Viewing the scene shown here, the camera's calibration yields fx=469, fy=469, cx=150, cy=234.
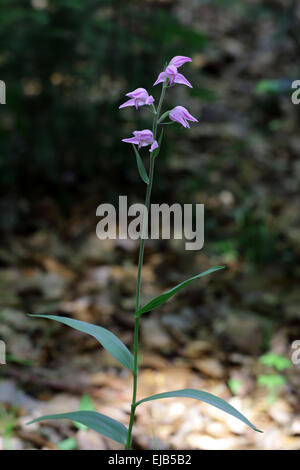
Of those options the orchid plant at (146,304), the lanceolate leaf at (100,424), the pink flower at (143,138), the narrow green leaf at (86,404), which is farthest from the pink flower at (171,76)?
the narrow green leaf at (86,404)

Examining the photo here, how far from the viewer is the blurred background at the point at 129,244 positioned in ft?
5.80

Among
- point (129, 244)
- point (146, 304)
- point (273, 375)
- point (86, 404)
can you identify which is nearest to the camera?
point (146, 304)

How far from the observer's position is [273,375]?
1.97m

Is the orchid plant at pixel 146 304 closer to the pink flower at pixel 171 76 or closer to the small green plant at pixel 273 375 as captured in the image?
the pink flower at pixel 171 76

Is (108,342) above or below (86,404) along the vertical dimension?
above

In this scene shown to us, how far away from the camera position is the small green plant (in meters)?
1.88

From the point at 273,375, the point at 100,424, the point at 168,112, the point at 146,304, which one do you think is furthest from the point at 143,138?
the point at 273,375

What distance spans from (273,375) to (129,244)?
132 cm

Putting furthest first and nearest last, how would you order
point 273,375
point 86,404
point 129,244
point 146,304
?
point 129,244 < point 273,375 < point 86,404 < point 146,304

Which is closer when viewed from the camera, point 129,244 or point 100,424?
point 100,424

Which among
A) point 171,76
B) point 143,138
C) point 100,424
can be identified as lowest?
point 100,424

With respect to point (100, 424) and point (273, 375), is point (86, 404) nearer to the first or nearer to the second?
point (100, 424)
